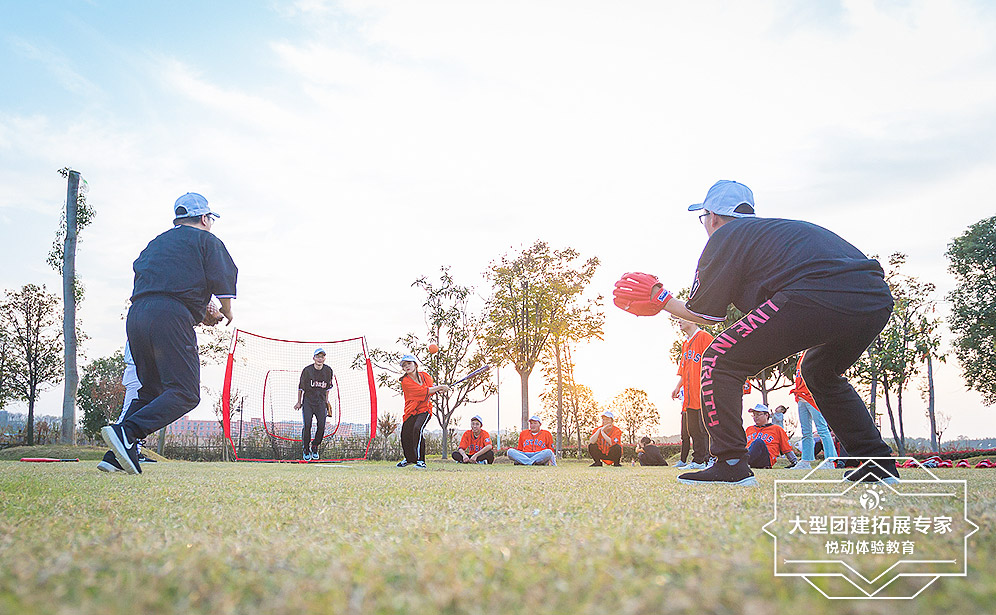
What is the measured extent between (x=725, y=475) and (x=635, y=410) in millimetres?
33728

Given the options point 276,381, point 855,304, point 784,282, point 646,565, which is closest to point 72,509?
point 646,565

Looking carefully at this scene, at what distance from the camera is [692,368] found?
8312mm

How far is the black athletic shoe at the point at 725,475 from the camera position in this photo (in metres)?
3.42

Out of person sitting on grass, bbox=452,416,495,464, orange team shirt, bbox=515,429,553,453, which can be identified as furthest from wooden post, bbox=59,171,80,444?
orange team shirt, bbox=515,429,553,453

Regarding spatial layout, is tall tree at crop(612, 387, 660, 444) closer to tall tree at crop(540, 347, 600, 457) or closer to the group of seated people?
tall tree at crop(540, 347, 600, 457)

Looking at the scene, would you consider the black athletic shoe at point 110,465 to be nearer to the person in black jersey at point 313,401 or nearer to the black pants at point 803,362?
the black pants at point 803,362

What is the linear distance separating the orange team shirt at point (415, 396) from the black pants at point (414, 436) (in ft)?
0.25

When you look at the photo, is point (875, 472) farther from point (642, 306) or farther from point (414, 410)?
point (414, 410)

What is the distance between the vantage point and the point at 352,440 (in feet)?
69.2

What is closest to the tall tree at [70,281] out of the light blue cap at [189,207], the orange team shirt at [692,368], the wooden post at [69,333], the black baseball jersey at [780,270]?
the wooden post at [69,333]

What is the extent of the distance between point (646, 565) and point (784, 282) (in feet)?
8.65

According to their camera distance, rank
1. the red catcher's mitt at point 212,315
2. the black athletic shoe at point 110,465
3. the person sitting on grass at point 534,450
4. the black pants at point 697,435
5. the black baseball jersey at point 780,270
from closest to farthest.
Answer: the black baseball jersey at point 780,270 → the black athletic shoe at point 110,465 → the red catcher's mitt at point 212,315 → the black pants at point 697,435 → the person sitting on grass at point 534,450

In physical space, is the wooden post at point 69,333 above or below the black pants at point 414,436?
above

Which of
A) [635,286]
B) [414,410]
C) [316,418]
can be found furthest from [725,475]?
[316,418]
